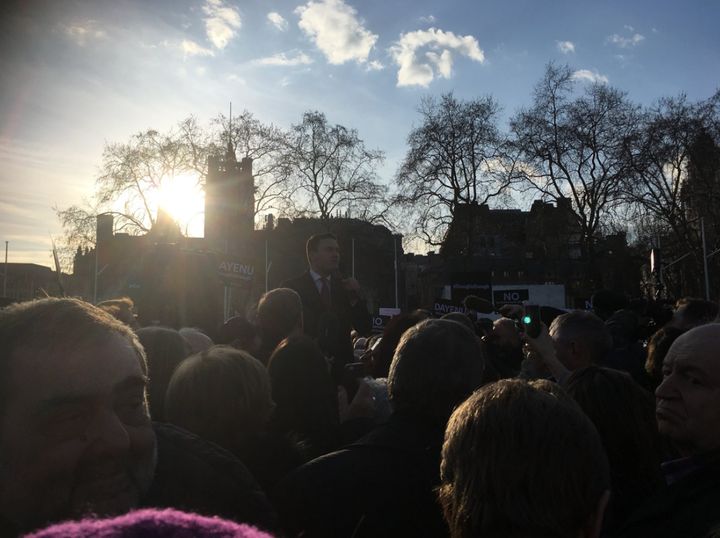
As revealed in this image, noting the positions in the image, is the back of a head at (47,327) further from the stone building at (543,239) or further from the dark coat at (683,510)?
the stone building at (543,239)

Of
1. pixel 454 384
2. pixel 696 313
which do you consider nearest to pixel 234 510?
pixel 454 384

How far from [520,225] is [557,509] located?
3581 centimetres

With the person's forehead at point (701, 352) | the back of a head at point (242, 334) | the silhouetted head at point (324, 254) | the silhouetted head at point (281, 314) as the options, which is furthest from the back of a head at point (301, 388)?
the person's forehead at point (701, 352)

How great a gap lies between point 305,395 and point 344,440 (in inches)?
13.6

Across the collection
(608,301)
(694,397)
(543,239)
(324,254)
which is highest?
(543,239)

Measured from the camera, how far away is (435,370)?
2.47 metres

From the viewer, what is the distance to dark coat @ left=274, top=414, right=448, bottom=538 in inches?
83.7

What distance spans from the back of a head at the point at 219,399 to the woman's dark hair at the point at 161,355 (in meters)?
0.59

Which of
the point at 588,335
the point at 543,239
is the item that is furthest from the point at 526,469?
the point at 543,239

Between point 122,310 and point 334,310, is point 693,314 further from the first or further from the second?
point 122,310

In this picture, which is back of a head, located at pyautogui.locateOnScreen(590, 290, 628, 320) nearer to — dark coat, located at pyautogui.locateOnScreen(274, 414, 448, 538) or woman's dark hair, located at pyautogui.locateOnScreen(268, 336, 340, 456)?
woman's dark hair, located at pyautogui.locateOnScreen(268, 336, 340, 456)

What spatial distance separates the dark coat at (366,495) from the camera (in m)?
2.13

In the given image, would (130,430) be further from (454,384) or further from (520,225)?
(520,225)

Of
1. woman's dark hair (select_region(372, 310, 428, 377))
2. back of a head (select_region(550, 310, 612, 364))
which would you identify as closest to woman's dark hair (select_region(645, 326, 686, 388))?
back of a head (select_region(550, 310, 612, 364))
